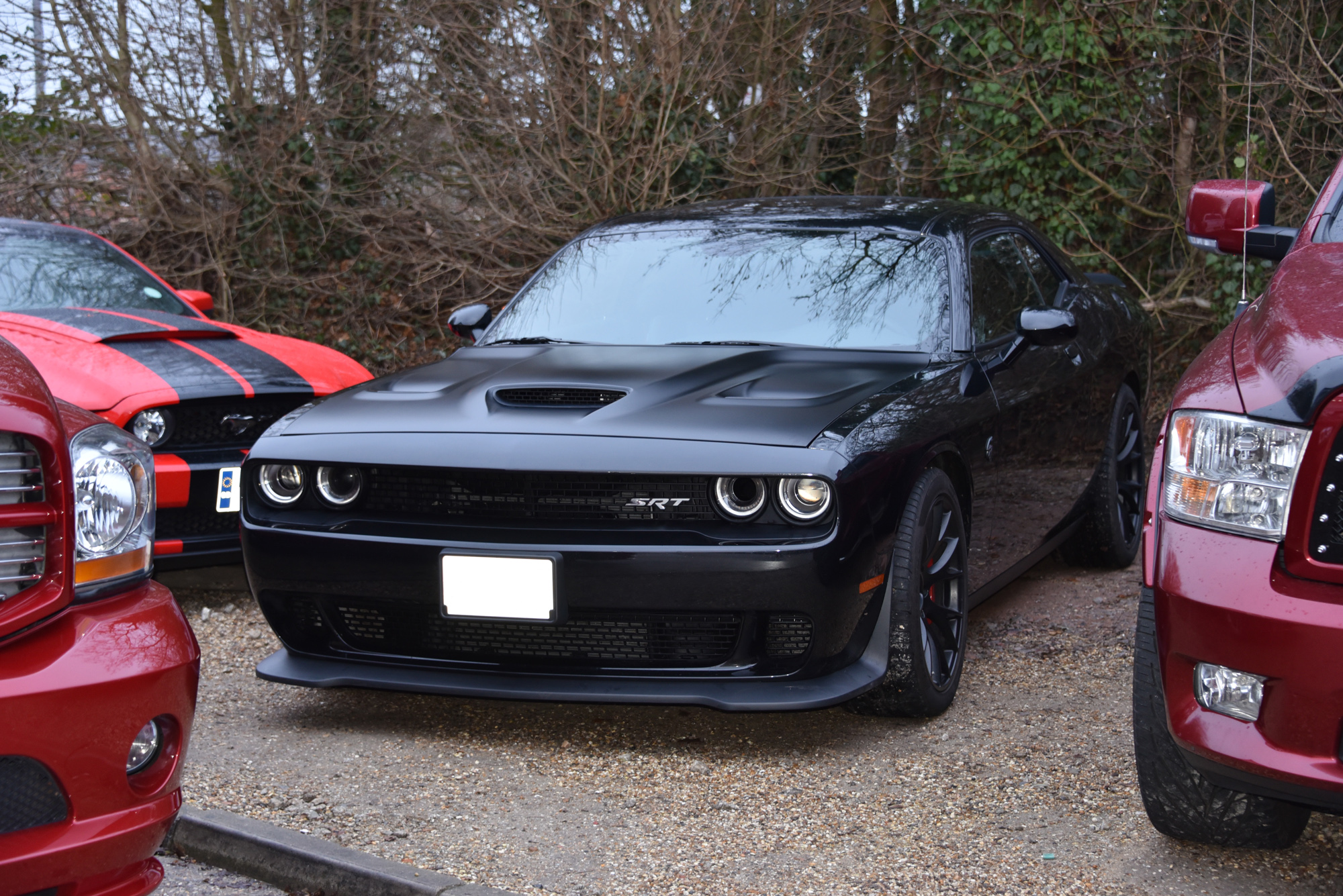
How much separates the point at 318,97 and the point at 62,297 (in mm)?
4890

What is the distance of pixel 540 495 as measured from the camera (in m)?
3.35

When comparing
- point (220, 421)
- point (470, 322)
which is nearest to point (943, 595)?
point (470, 322)

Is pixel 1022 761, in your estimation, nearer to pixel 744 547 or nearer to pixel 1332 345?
pixel 744 547

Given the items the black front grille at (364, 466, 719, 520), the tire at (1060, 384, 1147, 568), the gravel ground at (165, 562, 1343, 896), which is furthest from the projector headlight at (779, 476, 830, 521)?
the tire at (1060, 384, 1147, 568)

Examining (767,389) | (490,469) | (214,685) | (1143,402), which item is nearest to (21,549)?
(490,469)

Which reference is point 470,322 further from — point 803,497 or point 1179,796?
point 1179,796

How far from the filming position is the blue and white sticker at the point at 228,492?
4.94m

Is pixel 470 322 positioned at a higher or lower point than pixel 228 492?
higher

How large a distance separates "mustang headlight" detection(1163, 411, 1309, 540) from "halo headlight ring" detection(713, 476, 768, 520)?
1035mm

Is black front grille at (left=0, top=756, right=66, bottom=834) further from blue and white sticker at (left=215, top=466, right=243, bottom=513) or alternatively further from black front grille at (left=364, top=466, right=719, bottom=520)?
blue and white sticker at (left=215, top=466, right=243, bottom=513)

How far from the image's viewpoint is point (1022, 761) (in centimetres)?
345

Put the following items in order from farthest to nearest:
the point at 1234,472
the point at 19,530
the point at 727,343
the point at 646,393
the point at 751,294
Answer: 1. the point at 751,294
2. the point at 727,343
3. the point at 646,393
4. the point at 1234,472
5. the point at 19,530

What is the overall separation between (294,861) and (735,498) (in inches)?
51.2

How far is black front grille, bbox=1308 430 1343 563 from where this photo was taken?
222cm
